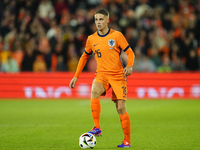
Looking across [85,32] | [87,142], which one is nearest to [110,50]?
[87,142]

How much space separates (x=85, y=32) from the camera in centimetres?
1661

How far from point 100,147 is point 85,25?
1168cm

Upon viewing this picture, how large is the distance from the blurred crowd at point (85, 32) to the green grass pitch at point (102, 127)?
A: 407 cm

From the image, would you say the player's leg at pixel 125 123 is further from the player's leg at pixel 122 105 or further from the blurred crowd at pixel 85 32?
the blurred crowd at pixel 85 32

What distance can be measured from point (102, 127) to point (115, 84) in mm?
2326

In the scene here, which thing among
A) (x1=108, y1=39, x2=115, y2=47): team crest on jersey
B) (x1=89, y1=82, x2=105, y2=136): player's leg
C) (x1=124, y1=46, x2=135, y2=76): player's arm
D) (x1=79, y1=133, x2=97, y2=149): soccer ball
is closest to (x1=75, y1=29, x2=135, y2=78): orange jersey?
(x1=108, y1=39, x2=115, y2=47): team crest on jersey

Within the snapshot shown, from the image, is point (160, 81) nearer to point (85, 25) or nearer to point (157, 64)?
point (157, 64)

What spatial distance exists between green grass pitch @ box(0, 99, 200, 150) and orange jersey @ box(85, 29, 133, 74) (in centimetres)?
127

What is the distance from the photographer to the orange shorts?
571 centimetres

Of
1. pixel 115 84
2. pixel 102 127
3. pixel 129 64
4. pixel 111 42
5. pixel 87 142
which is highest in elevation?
pixel 111 42

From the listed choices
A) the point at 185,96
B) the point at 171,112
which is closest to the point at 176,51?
the point at 185,96

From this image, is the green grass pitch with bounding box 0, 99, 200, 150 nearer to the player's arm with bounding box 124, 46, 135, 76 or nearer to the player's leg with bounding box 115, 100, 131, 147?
the player's leg with bounding box 115, 100, 131, 147

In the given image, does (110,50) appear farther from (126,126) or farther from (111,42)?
(126,126)

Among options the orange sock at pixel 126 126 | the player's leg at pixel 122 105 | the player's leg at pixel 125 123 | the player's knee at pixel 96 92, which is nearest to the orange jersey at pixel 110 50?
the player's leg at pixel 122 105
